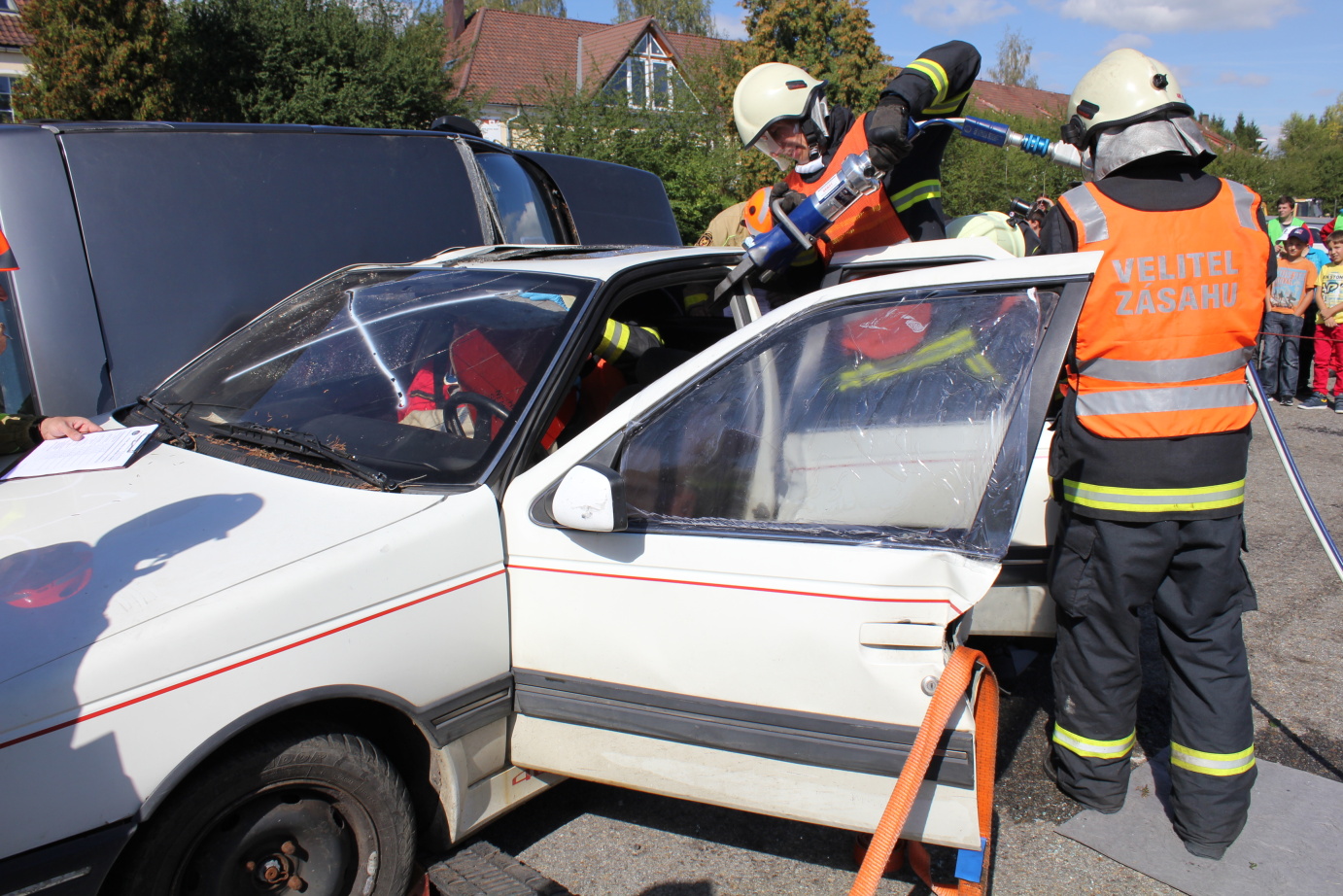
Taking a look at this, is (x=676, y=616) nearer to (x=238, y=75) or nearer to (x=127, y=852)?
(x=127, y=852)

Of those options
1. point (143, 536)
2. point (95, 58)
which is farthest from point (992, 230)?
point (95, 58)

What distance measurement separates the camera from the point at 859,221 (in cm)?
334

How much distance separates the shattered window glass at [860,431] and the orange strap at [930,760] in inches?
11.7

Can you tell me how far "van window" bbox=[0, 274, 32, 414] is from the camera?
3123 mm

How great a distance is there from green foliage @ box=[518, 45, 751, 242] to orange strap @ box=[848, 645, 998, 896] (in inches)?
591

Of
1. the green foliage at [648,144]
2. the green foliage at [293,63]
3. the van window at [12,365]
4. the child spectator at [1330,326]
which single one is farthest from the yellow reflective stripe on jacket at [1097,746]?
the green foliage at [293,63]

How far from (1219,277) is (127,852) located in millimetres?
2741

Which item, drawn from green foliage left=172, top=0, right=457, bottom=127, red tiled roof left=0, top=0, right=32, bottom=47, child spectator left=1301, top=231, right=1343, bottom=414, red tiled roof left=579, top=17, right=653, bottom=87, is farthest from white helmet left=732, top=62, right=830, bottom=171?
red tiled roof left=579, top=17, right=653, bottom=87

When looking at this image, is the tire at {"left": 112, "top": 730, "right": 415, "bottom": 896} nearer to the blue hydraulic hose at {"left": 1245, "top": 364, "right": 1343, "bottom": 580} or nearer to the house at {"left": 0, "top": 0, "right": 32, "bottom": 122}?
the blue hydraulic hose at {"left": 1245, "top": 364, "right": 1343, "bottom": 580}

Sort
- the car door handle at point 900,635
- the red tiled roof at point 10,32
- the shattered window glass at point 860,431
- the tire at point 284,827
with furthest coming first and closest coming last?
1. the red tiled roof at point 10,32
2. the shattered window glass at point 860,431
3. the car door handle at point 900,635
4. the tire at point 284,827

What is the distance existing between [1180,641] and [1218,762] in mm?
333

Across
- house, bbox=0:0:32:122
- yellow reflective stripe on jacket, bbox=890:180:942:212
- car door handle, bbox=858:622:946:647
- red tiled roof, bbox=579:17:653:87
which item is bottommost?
car door handle, bbox=858:622:946:647

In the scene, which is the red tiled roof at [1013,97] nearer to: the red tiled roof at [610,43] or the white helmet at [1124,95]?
the red tiled roof at [610,43]

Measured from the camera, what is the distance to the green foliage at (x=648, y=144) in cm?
1656
